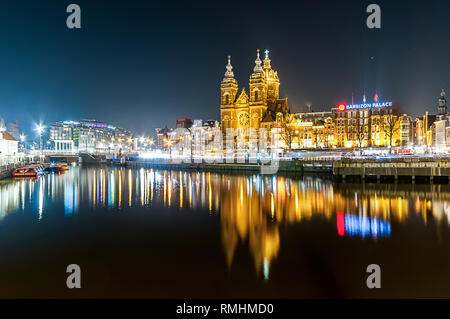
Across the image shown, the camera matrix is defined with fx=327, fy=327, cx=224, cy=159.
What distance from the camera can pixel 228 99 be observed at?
304 ft

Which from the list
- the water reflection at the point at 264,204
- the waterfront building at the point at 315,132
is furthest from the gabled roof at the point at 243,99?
the water reflection at the point at 264,204

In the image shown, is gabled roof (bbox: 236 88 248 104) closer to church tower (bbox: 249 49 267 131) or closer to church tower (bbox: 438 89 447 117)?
church tower (bbox: 249 49 267 131)

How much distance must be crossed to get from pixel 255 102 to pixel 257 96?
182cm

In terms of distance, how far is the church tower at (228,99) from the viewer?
9250 centimetres

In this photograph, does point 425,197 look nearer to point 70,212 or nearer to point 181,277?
point 181,277

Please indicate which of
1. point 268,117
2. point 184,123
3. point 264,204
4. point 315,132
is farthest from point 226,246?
point 184,123

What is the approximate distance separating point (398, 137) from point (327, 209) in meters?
76.2

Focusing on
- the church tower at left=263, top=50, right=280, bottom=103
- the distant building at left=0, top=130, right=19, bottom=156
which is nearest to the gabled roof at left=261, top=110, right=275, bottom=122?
the church tower at left=263, top=50, right=280, bottom=103

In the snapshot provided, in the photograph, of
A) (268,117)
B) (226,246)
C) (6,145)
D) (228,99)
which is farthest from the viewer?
(228,99)

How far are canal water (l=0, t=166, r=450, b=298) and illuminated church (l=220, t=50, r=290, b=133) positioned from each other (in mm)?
63355

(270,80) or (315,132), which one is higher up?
(270,80)

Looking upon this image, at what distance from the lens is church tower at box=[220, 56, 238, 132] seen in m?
92.5

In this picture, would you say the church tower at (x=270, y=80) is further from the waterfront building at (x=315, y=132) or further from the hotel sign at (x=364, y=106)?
the hotel sign at (x=364, y=106)

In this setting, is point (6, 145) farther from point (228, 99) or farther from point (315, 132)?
point (315, 132)
